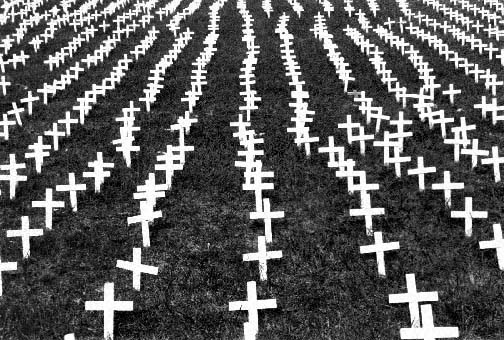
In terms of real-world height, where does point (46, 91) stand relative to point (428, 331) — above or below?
above

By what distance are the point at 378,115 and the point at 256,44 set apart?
10.4m

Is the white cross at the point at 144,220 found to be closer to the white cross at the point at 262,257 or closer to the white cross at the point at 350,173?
the white cross at the point at 262,257

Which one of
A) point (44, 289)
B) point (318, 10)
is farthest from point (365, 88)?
point (318, 10)

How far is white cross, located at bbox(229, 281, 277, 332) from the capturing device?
5789mm

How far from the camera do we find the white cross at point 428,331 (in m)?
4.89

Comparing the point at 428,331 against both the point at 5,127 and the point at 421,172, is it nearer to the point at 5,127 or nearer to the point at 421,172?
the point at 421,172

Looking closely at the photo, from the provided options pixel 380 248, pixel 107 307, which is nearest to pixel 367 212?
pixel 380 248

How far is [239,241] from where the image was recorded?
25.3 ft

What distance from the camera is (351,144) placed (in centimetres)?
1109

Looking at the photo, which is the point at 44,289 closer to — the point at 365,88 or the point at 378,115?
the point at 378,115

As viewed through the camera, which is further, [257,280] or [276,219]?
[276,219]

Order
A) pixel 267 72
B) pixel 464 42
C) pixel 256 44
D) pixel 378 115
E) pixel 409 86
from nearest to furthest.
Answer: pixel 378 115
pixel 409 86
pixel 267 72
pixel 464 42
pixel 256 44

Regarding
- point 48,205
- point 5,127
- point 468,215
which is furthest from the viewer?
point 5,127

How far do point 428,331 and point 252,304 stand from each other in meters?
1.68
